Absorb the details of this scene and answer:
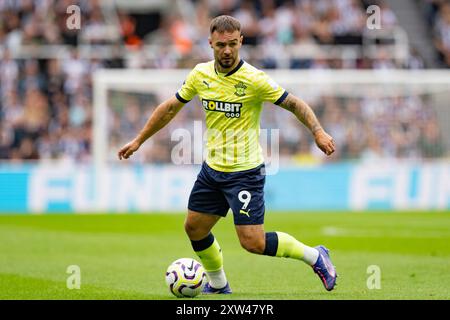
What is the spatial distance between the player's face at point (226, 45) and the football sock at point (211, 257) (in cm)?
169

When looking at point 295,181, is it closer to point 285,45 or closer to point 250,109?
point 285,45

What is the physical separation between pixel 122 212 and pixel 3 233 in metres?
6.48

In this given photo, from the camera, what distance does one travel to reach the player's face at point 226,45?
852 cm

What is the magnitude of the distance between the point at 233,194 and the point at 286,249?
2.31 ft

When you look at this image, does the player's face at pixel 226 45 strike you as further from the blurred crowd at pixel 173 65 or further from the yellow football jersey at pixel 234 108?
the blurred crowd at pixel 173 65

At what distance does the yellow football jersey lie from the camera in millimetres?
8805

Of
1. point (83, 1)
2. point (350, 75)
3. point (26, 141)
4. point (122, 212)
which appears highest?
point (83, 1)

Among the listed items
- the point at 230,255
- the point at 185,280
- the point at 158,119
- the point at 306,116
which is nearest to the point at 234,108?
the point at 306,116

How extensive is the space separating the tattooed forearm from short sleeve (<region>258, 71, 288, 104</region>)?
2.2 inches

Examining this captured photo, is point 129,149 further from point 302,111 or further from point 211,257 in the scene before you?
point 302,111

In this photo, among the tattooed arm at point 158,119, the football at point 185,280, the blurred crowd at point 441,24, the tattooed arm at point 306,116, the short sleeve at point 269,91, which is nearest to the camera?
the tattooed arm at point 306,116

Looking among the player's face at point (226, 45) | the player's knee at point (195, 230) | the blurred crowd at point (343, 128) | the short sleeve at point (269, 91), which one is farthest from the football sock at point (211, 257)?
the blurred crowd at point (343, 128)
